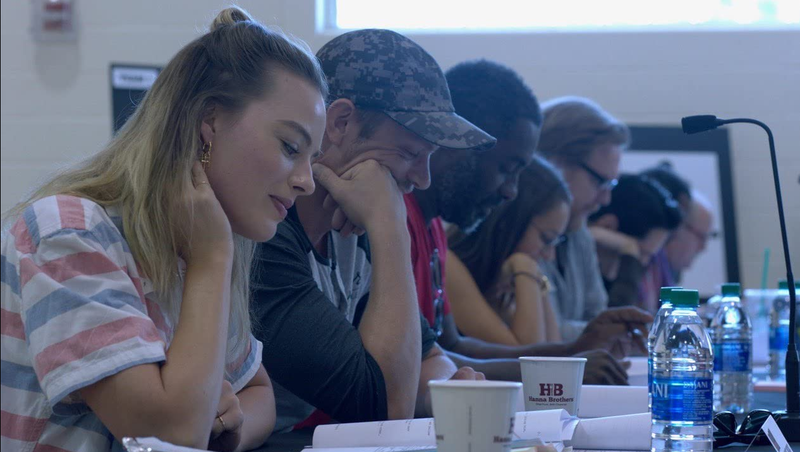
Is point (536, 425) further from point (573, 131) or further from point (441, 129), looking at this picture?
point (573, 131)

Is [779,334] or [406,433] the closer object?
[406,433]

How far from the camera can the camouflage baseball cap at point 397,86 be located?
1.63 metres

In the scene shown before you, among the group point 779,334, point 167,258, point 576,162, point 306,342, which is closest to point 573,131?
point 576,162

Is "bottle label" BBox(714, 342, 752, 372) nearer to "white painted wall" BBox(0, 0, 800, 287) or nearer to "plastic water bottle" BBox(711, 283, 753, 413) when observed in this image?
"plastic water bottle" BBox(711, 283, 753, 413)

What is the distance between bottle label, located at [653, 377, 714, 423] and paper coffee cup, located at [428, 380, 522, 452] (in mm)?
339

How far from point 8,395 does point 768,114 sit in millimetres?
3644

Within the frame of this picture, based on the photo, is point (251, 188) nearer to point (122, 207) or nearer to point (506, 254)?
point (122, 207)

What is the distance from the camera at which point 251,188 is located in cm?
122

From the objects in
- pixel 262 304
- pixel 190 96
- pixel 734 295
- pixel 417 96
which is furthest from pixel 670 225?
pixel 190 96

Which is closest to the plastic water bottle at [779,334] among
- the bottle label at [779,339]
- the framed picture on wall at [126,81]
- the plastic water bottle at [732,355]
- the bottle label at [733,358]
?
the bottle label at [779,339]

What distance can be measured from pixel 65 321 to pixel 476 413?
0.43 metres

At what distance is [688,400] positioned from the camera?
1130 mm

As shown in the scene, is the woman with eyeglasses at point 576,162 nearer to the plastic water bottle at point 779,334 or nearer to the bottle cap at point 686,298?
the plastic water bottle at point 779,334

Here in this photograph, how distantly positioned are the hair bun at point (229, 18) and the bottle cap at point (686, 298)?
0.70 m
